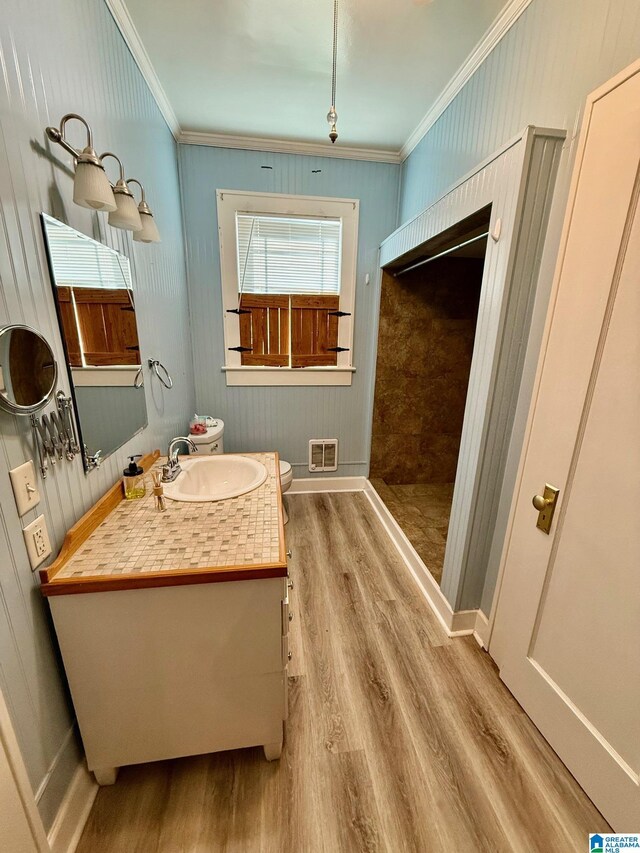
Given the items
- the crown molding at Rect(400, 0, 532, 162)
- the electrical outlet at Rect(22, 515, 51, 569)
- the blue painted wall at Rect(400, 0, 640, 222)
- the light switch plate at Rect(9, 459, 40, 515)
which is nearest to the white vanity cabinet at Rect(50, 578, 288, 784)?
the electrical outlet at Rect(22, 515, 51, 569)

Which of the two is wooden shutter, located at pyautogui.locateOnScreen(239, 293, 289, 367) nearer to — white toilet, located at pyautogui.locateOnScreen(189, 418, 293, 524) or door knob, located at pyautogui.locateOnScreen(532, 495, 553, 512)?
white toilet, located at pyautogui.locateOnScreen(189, 418, 293, 524)

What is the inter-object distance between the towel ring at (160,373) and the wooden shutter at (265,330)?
83 cm

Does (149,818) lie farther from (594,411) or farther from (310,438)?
(310,438)

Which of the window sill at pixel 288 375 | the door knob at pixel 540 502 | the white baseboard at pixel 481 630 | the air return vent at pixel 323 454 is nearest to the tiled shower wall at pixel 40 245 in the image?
the window sill at pixel 288 375

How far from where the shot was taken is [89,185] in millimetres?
974

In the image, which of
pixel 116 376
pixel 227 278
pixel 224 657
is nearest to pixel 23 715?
pixel 224 657

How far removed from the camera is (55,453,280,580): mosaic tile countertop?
0.99 m

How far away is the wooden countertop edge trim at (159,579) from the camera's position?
2.98 feet

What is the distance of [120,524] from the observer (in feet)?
3.96

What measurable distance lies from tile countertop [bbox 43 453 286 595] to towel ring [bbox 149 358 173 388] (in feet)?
2.56

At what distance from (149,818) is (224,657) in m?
0.58

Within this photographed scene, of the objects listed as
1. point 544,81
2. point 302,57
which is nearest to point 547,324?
point 544,81

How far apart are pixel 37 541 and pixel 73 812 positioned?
0.86m

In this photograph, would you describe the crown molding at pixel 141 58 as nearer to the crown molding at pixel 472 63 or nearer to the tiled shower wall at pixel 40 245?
the tiled shower wall at pixel 40 245
